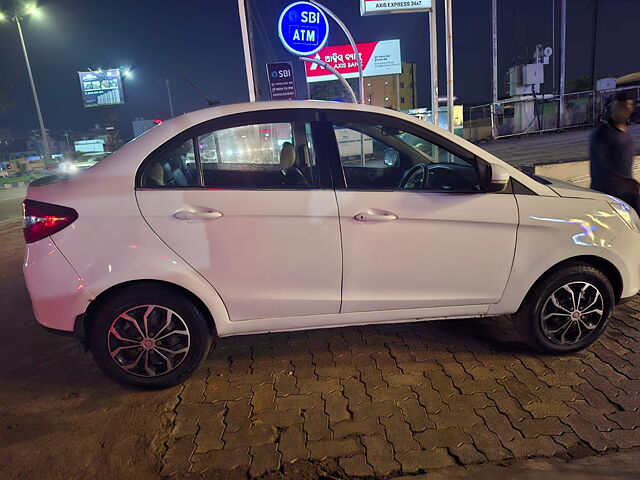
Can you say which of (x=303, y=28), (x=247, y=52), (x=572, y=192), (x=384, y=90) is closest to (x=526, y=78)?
(x=303, y=28)

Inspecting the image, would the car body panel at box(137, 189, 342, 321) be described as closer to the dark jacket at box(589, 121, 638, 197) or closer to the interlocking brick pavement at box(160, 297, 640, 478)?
the interlocking brick pavement at box(160, 297, 640, 478)

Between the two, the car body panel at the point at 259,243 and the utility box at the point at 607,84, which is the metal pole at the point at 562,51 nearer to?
the utility box at the point at 607,84

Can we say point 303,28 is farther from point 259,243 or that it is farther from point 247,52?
point 259,243

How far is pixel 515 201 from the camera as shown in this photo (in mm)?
2801

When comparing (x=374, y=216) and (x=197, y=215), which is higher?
(x=197, y=215)

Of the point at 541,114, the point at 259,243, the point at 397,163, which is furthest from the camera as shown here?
the point at 541,114

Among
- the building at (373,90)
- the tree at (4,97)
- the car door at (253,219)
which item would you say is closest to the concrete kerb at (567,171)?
the car door at (253,219)

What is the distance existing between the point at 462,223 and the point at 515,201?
382 millimetres

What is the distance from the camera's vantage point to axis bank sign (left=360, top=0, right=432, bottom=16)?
30.6 ft

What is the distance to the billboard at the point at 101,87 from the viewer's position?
3838cm

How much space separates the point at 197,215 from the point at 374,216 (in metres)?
1.05

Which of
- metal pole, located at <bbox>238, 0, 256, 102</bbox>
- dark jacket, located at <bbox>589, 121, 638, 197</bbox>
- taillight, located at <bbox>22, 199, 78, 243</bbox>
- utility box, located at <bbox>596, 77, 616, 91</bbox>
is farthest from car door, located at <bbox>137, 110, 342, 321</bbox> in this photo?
utility box, located at <bbox>596, 77, 616, 91</bbox>

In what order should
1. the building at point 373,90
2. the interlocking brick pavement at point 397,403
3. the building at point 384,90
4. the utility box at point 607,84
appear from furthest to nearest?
the building at point 384,90 → the building at point 373,90 → the utility box at point 607,84 → the interlocking brick pavement at point 397,403

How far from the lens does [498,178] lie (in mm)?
2678
